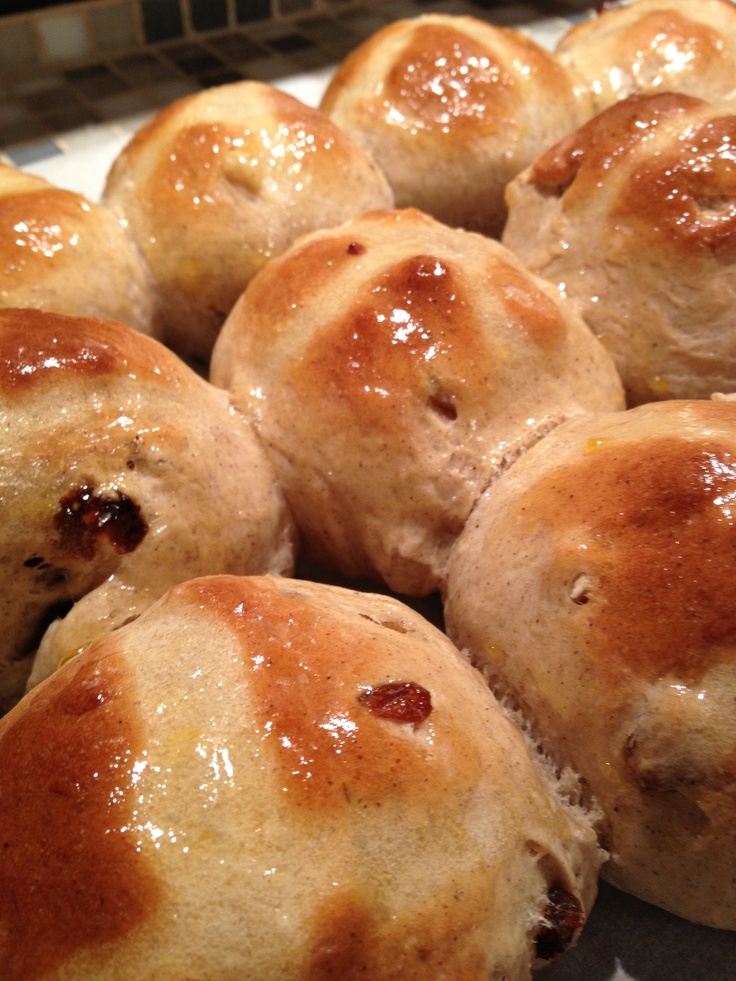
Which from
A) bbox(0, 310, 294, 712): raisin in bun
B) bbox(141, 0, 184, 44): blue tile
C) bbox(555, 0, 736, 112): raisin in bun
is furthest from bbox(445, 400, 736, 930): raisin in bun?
bbox(141, 0, 184, 44): blue tile

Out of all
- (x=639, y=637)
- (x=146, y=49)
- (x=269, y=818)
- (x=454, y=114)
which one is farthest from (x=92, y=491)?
(x=146, y=49)

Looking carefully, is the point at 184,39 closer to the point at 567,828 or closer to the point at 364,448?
the point at 364,448

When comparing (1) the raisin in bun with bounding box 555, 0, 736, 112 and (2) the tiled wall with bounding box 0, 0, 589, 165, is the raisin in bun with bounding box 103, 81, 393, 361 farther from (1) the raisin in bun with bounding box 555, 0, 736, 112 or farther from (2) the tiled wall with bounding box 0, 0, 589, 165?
(2) the tiled wall with bounding box 0, 0, 589, 165

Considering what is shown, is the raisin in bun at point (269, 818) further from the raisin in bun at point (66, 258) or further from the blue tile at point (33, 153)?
the blue tile at point (33, 153)

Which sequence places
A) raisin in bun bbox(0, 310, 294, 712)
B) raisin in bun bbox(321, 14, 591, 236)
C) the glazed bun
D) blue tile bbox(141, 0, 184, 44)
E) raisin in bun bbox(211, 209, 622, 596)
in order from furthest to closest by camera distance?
1. blue tile bbox(141, 0, 184, 44)
2. raisin in bun bbox(321, 14, 591, 236)
3. the glazed bun
4. raisin in bun bbox(211, 209, 622, 596)
5. raisin in bun bbox(0, 310, 294, 712)

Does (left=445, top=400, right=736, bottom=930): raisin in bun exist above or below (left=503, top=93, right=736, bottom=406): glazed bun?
below

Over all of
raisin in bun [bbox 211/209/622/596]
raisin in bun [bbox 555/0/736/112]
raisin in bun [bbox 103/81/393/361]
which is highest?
raisin in bun [bbox 555/0/736/112]

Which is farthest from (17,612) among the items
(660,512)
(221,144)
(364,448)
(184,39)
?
(184,39)
